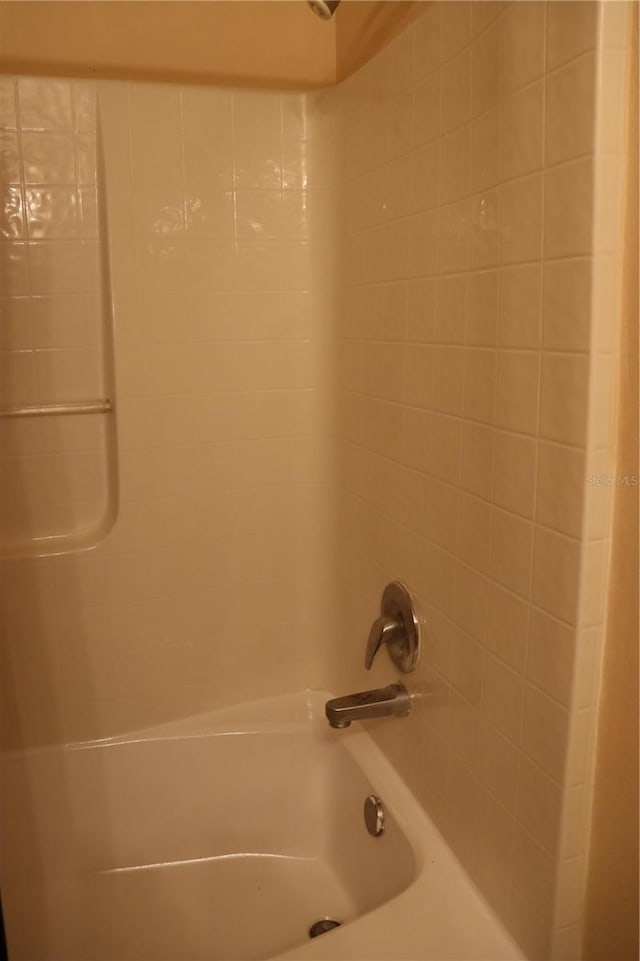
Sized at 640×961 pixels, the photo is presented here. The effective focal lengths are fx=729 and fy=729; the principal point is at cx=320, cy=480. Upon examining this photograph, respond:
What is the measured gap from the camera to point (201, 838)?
1.73m

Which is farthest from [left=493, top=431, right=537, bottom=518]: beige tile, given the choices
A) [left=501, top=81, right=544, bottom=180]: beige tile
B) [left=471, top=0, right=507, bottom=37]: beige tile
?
[left=471, top=0, right=507, bottom=37]: beige tile

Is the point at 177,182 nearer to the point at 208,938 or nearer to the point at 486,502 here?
the point at 486,502

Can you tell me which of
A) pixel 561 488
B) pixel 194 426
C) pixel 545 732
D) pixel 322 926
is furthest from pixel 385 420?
pixel 322 926

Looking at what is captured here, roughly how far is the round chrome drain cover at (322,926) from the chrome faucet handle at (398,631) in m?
0.60

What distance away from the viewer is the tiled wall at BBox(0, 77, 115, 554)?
4.89 feet

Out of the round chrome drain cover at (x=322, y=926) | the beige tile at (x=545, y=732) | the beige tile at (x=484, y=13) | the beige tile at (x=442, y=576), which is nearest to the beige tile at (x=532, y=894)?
the beige tile at (x=545, y=732)

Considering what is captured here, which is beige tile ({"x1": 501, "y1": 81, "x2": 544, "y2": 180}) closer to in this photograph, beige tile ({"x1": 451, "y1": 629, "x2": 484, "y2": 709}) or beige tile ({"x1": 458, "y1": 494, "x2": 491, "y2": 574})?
beige tile ({"x1": 458, "y1": 494, "x2": 491, "y2": 574})

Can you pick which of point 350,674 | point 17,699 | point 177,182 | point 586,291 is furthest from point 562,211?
point 17,699

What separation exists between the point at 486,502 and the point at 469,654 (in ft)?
0.84

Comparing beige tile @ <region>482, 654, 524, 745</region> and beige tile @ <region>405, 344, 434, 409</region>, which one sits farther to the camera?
beige tile @ <region>405, 344, 434, 409</region>

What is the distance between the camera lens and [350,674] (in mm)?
1720

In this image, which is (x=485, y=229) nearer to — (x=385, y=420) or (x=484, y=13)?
(x=484, y=13)

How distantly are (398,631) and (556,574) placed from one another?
499 millimetres

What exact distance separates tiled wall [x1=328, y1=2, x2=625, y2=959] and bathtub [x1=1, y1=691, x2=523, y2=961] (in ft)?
0.86
